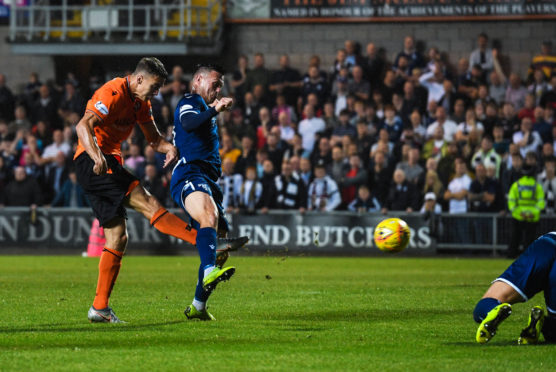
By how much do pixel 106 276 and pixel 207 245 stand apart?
102 cm

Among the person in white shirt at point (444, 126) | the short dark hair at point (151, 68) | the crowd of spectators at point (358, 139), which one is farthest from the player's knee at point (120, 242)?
the person in white shirt at point (444, 126)

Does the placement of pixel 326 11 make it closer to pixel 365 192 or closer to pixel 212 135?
pixel 365 192

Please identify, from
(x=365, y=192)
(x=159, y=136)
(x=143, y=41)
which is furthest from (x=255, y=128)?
(x=159, y=136)

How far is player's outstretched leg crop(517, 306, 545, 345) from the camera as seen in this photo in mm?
7109

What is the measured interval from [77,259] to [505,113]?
9918 millimetres

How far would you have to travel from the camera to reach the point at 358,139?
22172 mm

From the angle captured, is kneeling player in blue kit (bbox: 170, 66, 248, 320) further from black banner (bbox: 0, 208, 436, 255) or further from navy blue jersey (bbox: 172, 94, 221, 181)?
black banner (bbox: 0, 208, 436, 255)

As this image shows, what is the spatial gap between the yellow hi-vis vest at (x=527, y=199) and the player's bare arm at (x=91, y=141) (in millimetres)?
12347

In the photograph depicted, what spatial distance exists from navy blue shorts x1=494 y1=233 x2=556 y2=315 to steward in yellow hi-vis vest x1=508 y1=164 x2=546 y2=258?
40.9 ft

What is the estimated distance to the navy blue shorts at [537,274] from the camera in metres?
7.11

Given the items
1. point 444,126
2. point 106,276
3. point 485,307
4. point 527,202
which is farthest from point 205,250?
point 444,126

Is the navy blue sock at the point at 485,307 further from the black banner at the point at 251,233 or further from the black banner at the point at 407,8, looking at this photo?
the black banner at the point at 407,8

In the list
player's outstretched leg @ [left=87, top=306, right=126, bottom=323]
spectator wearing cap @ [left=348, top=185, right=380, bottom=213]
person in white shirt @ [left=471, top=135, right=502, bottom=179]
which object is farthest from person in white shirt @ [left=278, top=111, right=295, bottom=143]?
player's outstretched leg @ [left=87, top=306, right=126, bottom=323]

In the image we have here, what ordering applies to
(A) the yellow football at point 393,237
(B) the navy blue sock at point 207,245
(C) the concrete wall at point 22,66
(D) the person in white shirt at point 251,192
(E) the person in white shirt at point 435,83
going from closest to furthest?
1. (B) the navy blue sock at point 207,245
2. (A) the yellow football at point 393,237
3. (D) the person in white shirt at point 251,192
4. (E) the person in white shirt at point 435,83
5. (C) the concrete wall at point 22,66
